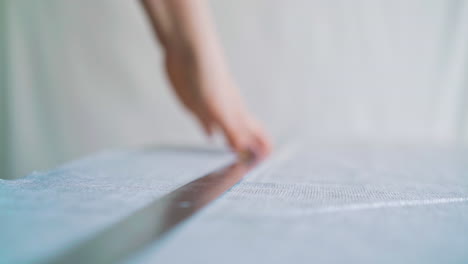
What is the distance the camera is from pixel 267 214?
301 mm

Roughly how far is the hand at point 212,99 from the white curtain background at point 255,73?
60 cm

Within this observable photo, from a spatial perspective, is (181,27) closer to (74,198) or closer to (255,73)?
(74,198)

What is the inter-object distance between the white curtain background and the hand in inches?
23.8

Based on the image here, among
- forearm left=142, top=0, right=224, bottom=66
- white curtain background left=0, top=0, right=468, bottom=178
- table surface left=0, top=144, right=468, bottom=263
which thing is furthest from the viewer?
white curtain background left=0, top=0, right=468, bottom=178

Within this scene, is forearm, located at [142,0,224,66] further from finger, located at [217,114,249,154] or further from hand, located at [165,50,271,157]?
finger, located at [217,114,249,154]

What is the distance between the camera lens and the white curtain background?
1374mm

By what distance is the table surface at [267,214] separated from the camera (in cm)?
23

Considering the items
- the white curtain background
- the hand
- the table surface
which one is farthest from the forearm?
the white curtain background

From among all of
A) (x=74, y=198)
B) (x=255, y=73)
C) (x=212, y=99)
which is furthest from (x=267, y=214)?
(x=255, y=73)

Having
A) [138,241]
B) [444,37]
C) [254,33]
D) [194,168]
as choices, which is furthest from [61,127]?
[444,37]

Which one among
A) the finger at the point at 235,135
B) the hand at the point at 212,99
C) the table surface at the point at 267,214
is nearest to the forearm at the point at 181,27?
the hand at the point at 212,99

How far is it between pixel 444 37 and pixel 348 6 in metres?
0.39

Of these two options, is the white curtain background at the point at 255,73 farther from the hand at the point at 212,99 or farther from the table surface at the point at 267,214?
the table surface at the point at 267,214

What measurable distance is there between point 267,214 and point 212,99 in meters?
0.45
